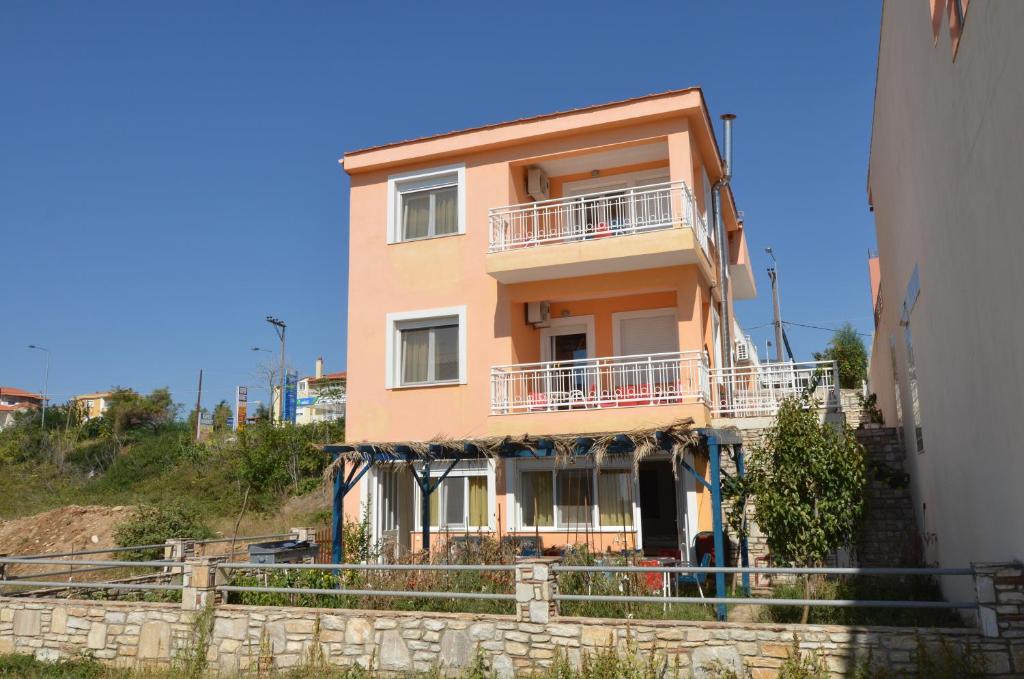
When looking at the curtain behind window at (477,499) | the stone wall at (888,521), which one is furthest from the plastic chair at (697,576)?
the curtain behind window at (477,499)

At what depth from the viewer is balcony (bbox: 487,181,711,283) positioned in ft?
47.0

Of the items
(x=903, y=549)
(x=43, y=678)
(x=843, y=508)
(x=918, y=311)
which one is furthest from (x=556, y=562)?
(x=903, y=549)

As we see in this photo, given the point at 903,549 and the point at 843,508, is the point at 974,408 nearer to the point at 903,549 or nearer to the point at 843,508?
the point at 843,508

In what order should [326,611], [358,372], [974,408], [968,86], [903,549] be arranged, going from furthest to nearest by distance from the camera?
[358,372]
[903,549]
[326,611]
[974,408]
[968,86]

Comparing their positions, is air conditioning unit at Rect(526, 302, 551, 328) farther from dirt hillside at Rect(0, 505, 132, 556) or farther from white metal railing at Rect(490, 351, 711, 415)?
dirt hillside at Rect(0, 505, 132, 556)

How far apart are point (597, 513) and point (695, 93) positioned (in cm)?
796

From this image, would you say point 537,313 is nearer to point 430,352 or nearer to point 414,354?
point 430,352

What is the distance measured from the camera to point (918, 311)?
1027 centimetres

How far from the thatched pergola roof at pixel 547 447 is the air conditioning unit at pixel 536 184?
613 cm

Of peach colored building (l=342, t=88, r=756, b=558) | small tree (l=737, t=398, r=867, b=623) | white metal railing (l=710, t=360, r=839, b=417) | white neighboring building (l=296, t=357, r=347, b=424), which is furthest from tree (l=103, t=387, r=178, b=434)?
small tree (l=737, t=398, r=867, b=623)

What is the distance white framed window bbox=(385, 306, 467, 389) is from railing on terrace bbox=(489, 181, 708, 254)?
190cm

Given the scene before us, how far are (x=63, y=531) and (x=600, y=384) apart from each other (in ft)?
65.3

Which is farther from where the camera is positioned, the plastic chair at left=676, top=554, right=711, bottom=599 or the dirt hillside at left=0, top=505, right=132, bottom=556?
the dirt hillside at left=0, top=505, right=132, bottom=556

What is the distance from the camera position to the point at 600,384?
1458cm
